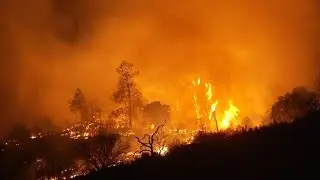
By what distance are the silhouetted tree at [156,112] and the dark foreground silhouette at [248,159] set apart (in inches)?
2739

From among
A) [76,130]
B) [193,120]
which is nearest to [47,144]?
[76,130]

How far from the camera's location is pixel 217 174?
9461 millimetres

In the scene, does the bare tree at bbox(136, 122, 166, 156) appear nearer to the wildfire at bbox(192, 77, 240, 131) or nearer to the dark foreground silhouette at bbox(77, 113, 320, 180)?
the dark foreground silhouette at bbox(77, 113, 320, 180)

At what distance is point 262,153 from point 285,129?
8.05 ft

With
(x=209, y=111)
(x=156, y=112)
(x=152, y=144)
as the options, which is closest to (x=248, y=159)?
(x=152, y=144)

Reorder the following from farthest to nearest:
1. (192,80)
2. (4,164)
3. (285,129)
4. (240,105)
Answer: (192,80), (240,105), (4,164), (285,129)

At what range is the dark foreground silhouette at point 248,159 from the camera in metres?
8.93

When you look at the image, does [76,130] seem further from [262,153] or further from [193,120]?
[262,153]

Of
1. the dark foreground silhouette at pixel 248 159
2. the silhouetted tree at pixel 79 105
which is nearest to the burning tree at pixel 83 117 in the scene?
the silhouetted tree at pixel 79 105

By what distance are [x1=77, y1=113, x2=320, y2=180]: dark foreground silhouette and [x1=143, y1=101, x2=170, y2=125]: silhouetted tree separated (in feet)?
228

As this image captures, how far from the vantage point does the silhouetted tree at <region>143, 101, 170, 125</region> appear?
8319 centimetres

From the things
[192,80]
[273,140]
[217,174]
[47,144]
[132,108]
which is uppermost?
[192,80]

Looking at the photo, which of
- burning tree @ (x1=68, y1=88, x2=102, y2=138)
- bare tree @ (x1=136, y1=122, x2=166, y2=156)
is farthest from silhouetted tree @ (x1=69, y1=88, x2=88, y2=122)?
bare tree @ (x1=136, y1=122, x2=166, y2=156)

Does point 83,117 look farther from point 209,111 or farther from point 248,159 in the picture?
point 248,159
